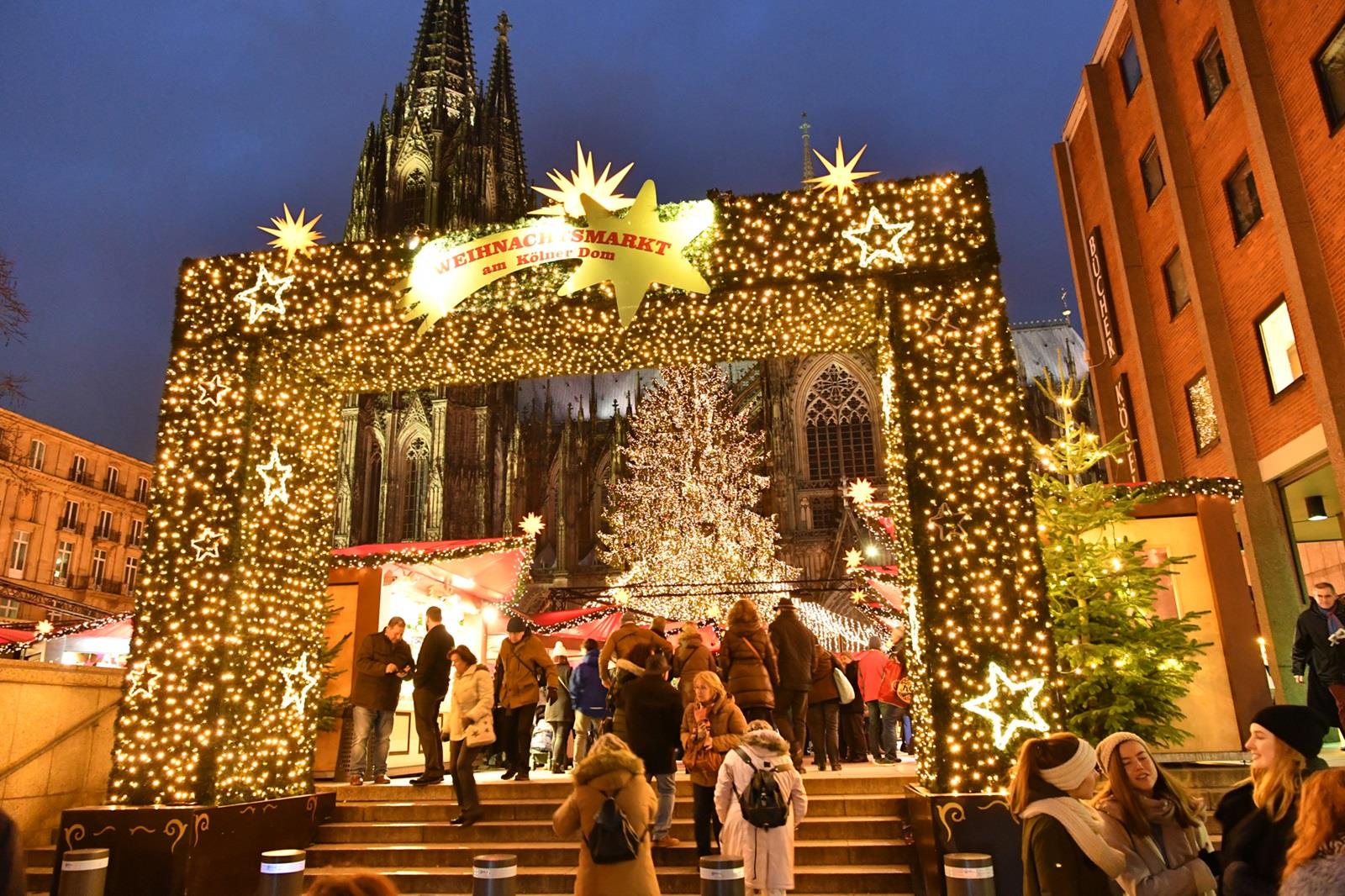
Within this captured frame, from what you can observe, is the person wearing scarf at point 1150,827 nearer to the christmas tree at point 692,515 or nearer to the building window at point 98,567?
the christmas tree at point 692,515

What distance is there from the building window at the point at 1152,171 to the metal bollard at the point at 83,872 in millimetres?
18395

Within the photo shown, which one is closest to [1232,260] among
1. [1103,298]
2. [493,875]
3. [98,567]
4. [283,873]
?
[1103,298]

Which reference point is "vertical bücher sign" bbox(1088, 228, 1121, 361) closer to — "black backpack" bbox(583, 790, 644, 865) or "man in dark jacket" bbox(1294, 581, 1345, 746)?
"man in dark jacket" bbox(1294, 581, 1345, 746)

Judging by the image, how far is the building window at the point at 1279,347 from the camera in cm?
1248

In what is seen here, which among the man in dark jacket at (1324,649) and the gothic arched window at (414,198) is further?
the gothic arched window at (414,198)

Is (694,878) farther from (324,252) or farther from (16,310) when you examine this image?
(16,310)

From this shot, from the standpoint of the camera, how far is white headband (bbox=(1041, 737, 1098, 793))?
3018 millimetres

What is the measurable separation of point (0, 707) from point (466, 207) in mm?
36427

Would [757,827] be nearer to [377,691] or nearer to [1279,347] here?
[377,691]

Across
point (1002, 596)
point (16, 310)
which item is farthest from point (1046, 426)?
point (16, 310)

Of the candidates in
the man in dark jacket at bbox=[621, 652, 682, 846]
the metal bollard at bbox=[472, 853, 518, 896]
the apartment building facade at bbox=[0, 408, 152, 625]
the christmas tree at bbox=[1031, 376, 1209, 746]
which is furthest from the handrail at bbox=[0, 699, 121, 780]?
the apartment building facade at bbox=[0, 408, 152, 625]

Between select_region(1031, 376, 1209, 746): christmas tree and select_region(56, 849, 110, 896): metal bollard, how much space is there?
681cm

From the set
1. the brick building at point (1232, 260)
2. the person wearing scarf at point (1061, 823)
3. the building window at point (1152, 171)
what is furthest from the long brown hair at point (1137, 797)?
the building window at point (1152, 171)

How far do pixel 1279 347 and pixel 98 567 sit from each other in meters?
47.1
